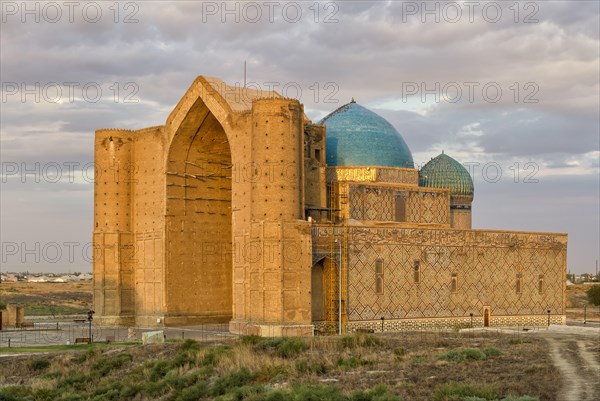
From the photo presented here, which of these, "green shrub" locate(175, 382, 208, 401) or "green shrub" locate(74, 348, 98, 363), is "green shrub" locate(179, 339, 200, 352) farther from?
"green shrub" locate(175, 382, 208, 401)

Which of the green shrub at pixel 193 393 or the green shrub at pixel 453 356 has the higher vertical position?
the green shrub at pixel 453 356

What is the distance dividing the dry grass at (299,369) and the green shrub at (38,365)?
145 mm

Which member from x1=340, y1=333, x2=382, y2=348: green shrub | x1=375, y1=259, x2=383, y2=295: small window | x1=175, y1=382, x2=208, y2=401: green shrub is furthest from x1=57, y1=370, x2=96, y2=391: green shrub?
x1=375, y1=259, x2=383, y2=295: small window

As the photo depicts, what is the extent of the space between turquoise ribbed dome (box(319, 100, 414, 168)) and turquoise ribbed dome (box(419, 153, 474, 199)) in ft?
10.9

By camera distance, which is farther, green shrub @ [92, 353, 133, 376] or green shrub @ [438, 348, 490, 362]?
green shrub @ [92, 353, 133, 376]

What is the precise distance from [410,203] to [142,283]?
16364 millimetres

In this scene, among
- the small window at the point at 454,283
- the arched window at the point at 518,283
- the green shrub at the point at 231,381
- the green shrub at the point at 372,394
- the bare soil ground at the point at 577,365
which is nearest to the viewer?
the green shrub at the point at 372,394

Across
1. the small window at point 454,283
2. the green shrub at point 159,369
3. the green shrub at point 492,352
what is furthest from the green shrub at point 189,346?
the small window at point 454,283

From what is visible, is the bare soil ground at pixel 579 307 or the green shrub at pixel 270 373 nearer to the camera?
the green shrub at pixel 270 373

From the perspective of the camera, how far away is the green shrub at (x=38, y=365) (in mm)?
33250

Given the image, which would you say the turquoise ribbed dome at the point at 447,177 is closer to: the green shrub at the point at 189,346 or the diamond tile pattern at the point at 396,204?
the diamond tile pattern at the point at 396,204

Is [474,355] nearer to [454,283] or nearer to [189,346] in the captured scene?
[189,346]

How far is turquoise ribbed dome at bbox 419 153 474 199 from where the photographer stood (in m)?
56.8

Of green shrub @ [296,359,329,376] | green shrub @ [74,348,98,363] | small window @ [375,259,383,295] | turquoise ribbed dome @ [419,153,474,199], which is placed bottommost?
green shrub @ [74,348,98,363]
